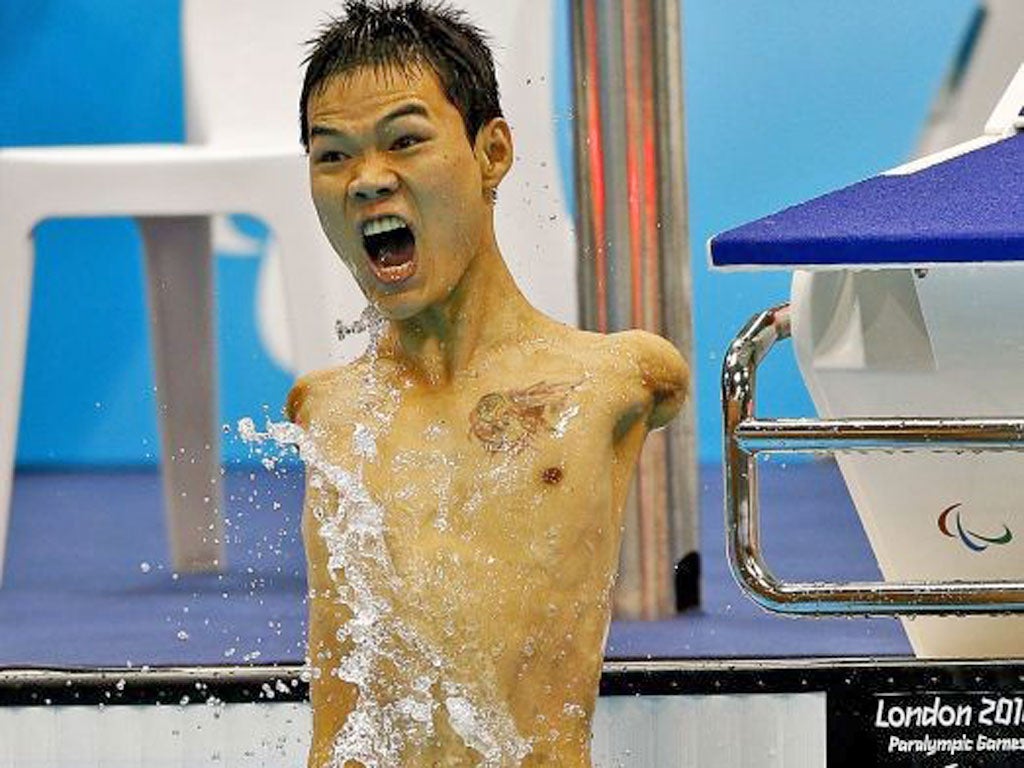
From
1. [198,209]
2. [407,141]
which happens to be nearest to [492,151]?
[407,141]

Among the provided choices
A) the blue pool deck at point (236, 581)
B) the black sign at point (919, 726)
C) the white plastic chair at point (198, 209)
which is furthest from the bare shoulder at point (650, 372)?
the white plastic chair at point (198, 209)

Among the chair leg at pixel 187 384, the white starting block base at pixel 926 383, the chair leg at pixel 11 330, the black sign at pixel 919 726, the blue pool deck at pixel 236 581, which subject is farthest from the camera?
the chair leg at pixel 187 384

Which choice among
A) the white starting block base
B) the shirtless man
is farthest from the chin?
the white starting block base

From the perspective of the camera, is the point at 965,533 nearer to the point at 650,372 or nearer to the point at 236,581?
the point at 650,372

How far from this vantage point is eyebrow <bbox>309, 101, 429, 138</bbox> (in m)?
1.84

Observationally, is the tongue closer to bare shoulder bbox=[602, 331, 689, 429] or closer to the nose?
the nose

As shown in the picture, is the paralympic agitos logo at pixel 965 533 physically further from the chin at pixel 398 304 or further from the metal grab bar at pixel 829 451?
the chin at pixel 398 304

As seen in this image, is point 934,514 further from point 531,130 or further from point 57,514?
point 57,514

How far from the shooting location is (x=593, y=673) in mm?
1912

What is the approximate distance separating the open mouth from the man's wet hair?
106mm

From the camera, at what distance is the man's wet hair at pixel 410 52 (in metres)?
1.87

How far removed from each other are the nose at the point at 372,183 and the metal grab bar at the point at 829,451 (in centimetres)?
29

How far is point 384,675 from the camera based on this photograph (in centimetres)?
190

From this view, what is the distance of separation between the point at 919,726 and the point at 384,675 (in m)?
0.65
